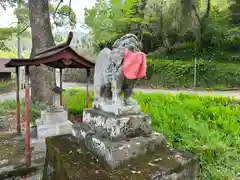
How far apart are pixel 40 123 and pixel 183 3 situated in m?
12.1

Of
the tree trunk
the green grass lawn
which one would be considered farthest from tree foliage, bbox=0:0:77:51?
the green grass lawn

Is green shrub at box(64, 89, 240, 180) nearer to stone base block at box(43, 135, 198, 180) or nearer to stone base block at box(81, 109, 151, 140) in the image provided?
stone base block at box(43, 135, 198, 180)

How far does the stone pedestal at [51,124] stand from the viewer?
4.34m

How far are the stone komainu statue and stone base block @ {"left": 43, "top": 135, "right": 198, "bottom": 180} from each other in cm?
48

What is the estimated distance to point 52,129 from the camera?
4.41 metres

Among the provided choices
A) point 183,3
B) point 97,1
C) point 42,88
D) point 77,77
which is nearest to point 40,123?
point 42,88

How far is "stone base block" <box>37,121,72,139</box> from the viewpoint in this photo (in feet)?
14.2

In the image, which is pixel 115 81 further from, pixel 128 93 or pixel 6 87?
pixel 6 87

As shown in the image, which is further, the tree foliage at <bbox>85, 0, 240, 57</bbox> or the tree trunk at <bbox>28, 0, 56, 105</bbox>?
the tree foliage at <bbox>85, 0, 240, 57</bbox>

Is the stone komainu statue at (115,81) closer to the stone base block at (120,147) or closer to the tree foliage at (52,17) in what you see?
the stone base block at (120,147)

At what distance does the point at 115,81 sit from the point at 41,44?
5.37 meters

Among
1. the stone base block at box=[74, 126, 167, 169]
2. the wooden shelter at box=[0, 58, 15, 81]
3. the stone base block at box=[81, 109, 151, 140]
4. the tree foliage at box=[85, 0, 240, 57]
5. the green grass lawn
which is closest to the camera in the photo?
the stone base block at box=[74, 126, 167, 169]

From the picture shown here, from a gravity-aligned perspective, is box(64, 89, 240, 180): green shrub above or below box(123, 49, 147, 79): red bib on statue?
below

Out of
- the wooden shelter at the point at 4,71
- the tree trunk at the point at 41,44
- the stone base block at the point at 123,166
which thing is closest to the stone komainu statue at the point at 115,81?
the stone base block at the point at 123,166
